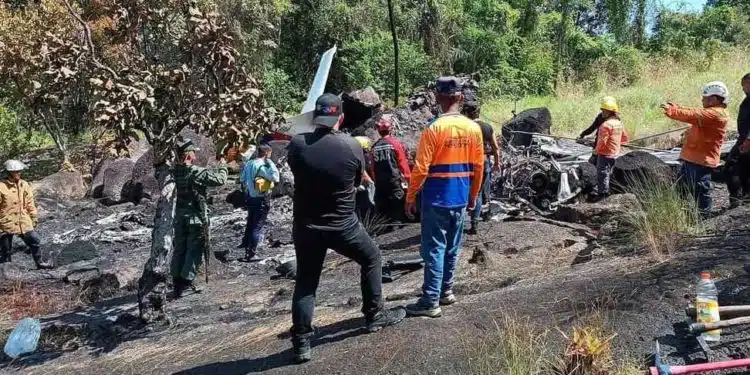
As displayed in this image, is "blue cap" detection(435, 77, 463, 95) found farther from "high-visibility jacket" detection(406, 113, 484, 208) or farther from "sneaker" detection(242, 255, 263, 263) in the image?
"sneaker" detection(242, 255, 263, 263)

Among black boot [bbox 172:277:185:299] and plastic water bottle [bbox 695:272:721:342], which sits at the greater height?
plastic water bottle [bbox 695:272:721:342]

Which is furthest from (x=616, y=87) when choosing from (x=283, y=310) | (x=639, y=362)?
(x=639, y=362)

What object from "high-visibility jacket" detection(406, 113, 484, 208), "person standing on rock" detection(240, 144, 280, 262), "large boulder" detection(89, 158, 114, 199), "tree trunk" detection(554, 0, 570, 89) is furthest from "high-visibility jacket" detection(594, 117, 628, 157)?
"tree trunk" detection(554, 0, 570, 89)

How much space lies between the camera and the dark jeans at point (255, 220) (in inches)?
394

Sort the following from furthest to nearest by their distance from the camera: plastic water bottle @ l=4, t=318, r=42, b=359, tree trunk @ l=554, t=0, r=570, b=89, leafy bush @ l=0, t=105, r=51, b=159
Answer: tree trunk @ l=554, t=0, r=570, b=89 < leafy bush @ l=0, t=105, r=51, b=159 < plastic water bottle @ l=4, t=318, r=42, b=359

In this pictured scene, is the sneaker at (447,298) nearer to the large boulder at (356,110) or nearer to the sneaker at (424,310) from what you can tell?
the sneaker at (424,310)

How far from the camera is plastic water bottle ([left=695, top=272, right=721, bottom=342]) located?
14.6 feet

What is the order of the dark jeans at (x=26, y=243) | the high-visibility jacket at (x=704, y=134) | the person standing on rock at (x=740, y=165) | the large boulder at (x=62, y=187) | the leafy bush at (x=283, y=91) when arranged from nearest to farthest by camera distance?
1. the high-visibility jacket at (x=704, y=134)
2. the person standing on rock at (x=740, y=165)
3. the dark jeans at (x=26, y=243)
4. the large boulder at (x=62, y=187)
5. the leafy bush at (x=283, y=91)

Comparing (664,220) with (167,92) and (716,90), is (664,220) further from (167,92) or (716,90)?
(167,92)

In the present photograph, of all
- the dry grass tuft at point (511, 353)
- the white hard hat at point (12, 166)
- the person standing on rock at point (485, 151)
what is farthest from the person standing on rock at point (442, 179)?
the white hard hat at point (12, 166)

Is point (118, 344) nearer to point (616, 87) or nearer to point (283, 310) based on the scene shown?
point (283, 310)

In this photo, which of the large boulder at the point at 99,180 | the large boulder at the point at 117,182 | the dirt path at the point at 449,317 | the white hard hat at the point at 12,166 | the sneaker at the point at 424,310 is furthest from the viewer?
the large boulder at the point at 99,180

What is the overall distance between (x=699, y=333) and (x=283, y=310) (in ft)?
12.7

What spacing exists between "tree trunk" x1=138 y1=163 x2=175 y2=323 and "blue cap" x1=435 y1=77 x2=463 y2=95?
9.11 ft
